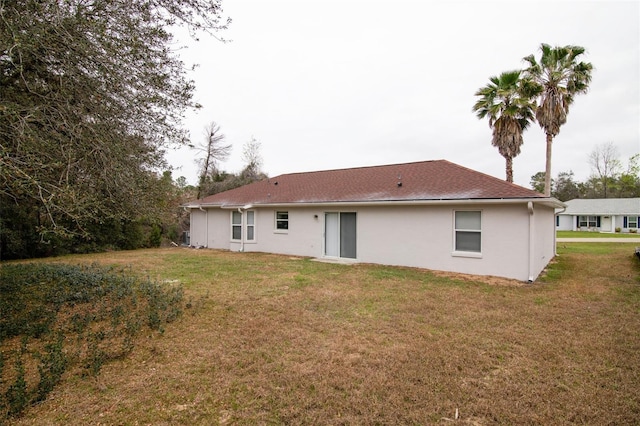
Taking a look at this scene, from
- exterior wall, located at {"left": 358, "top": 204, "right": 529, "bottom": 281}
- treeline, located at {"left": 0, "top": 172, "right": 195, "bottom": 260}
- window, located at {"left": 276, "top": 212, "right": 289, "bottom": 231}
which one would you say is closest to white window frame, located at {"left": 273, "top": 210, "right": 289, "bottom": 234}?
window, located at {"left": 276, "top": 212, "right": 289, "bottom": 231}

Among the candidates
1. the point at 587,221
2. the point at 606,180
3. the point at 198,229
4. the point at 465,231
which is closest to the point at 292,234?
the point at 198,229

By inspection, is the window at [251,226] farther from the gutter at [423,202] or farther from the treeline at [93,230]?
the treeline at [93,230]

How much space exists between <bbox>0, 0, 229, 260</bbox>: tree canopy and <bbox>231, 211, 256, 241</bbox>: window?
9.92m

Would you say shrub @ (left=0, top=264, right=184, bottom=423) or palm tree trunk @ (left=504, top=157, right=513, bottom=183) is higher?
palm tree trunk @ (left=504, top=157, right=513, bottom=183)

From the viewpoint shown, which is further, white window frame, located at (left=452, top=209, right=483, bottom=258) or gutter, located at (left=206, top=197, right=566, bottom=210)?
white window frame, located at (left=452, top=209, right=483, bottom=258)

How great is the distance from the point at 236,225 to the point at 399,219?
29.4ft

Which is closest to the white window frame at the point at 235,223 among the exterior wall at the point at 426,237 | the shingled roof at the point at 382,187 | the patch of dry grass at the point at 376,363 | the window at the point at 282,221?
the shingled roof at the point at 382,187

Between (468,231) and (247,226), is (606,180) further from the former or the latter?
(247,226)

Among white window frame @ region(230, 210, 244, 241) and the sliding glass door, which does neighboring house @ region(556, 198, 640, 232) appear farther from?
white window frame @ region(230, 210, 244, 241)

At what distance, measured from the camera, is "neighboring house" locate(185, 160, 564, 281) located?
965 cm

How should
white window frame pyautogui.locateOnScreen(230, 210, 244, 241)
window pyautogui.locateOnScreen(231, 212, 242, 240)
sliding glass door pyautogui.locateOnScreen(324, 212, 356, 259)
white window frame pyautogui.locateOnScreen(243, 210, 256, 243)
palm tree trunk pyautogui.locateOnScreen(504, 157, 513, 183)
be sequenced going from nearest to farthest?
sliding glass door pyautogui.locateOnScreen(324, 212, 356, 259)
white window frame pyautogui.locateOnScreen(243, 210, 256, 243)
white window frame pyautogui.locateOnScreen(230, 210, 244, 241)
window pyautogui.locateOnScreen(231, 212, 242, 240)
palm tree trunk pyautogui.locateOnScreen(504, 157, 513, 183)

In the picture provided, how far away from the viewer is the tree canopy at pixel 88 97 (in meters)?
3.99

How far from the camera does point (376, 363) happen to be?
160 inches

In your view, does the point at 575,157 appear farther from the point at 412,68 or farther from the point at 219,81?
the point at 219,81
